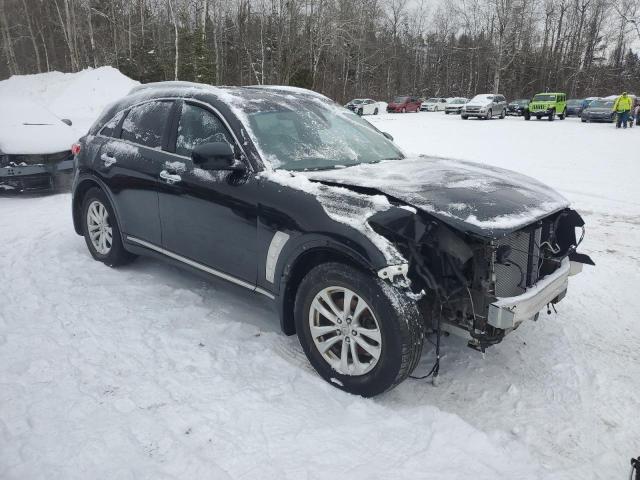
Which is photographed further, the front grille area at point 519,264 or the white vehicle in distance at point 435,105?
the white vehicle in distance at point 435,105

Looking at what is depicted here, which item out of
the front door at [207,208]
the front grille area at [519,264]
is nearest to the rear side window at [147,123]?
the front door at [207,208]

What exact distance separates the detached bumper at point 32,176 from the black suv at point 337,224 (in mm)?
4370

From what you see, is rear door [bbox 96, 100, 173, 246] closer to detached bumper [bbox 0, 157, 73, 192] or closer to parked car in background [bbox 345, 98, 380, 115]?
detached bumper [bbox 0, 157, 73, 192]

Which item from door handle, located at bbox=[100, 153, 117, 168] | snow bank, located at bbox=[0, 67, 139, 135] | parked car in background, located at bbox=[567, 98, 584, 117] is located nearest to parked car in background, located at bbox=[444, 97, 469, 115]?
parked car in background, located at bbox=[567, 98, 584, 117]

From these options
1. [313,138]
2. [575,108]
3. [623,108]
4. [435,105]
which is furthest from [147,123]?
[435,105]

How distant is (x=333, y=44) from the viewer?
37.3 metres

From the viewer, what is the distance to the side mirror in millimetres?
3426

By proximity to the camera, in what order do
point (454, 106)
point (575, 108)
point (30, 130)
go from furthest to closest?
point (454, 106), point (575, 108), point (30, 130)

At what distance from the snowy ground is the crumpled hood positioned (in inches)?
43.9

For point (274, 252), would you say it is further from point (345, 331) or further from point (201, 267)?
point (201, 267)

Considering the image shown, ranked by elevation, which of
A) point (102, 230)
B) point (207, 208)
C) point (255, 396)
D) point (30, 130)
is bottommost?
point (255, 396)

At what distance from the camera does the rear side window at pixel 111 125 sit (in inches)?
194

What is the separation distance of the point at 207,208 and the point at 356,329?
1.55m

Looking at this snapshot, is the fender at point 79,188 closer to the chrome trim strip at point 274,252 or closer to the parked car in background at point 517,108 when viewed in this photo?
the chrome trim strip at point 274,252
